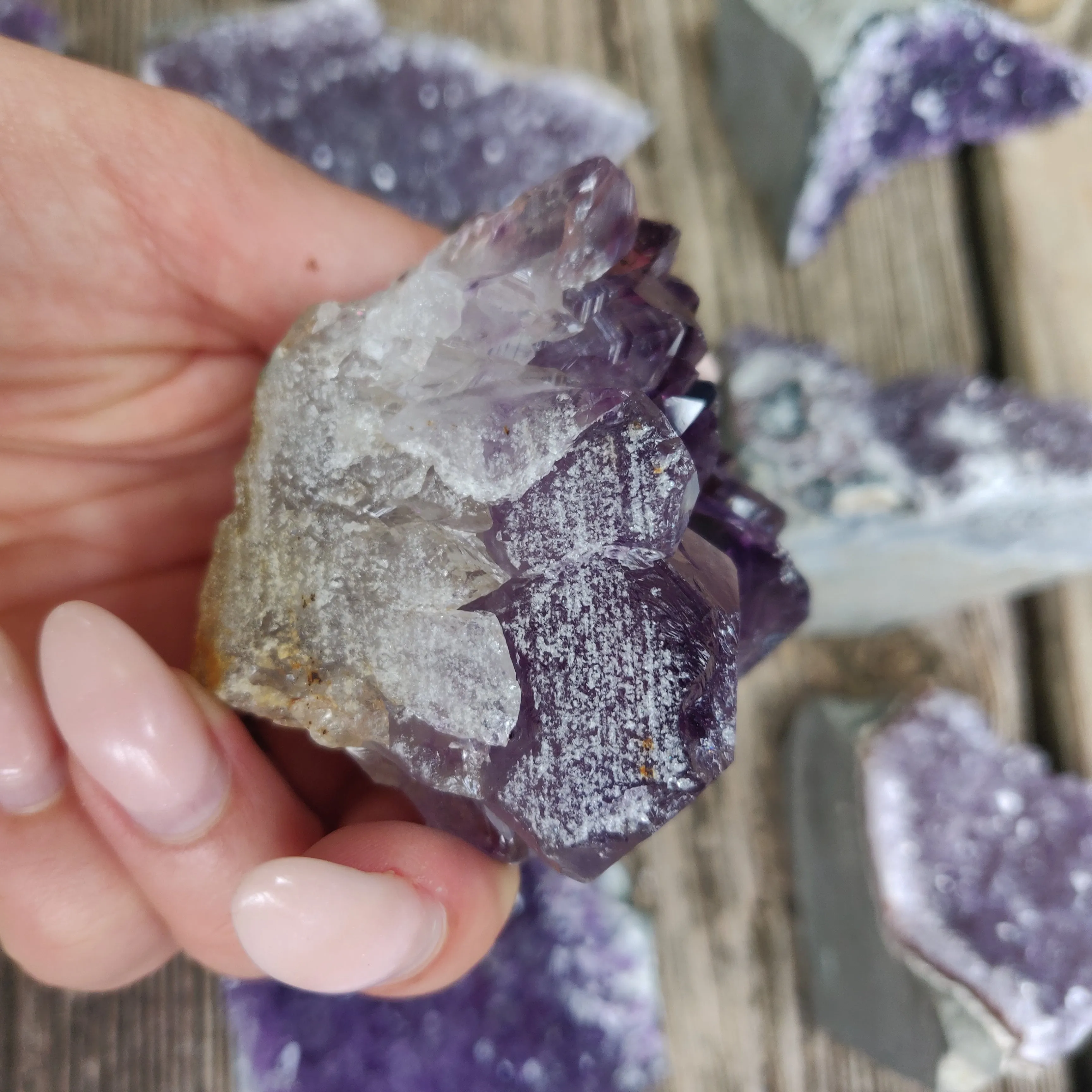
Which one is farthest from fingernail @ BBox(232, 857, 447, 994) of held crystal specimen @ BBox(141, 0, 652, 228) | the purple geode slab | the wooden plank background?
the purple geode slab

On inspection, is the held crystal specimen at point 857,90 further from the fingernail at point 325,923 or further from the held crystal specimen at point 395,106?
the fingernail at point 325,923

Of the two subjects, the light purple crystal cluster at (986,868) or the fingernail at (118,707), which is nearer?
the fingernail at (118,707)

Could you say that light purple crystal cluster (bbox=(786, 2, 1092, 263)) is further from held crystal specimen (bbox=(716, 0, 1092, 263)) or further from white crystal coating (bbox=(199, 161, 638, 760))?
white crystal coating (bbox=(199, 161, 638, 760))

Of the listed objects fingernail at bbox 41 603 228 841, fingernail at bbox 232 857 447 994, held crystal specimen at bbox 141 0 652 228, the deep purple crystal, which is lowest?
fingernail at bbox 232 857 447 994

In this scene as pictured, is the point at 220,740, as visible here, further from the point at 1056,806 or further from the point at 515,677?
the point at 1056,806

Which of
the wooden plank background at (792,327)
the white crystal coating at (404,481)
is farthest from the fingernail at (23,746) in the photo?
the wooden plank background at (792,327)

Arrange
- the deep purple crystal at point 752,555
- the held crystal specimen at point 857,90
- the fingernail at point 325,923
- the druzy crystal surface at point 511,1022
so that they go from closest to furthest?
the fingernail at point 325,923 < the deep purple crystal at point 752,555 < the druzy crystal surface at point 511,1022 < the held crystal specimen at point 857,90

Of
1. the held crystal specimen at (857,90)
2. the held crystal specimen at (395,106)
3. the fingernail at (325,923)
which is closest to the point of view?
the fingernail at (325,923)

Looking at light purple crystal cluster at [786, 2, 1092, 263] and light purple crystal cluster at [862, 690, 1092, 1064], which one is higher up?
light purple crystal cluster at [786, 2, 1092, 263]
